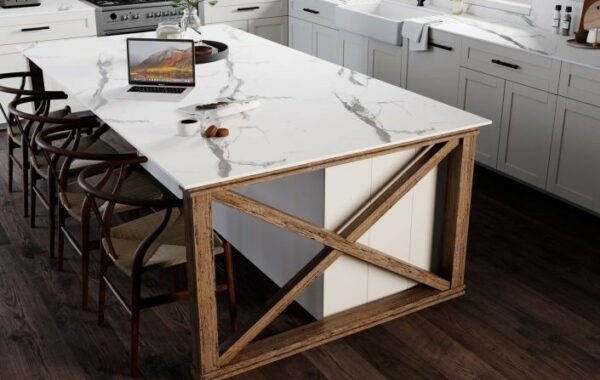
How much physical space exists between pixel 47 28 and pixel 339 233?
135 inches

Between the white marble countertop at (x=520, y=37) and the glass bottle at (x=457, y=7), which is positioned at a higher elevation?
the glass bottle at (x=457, y=7)

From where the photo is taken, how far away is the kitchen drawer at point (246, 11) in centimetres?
628

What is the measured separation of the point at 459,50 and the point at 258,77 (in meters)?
1.52

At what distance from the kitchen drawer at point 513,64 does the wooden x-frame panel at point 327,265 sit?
1.25 m

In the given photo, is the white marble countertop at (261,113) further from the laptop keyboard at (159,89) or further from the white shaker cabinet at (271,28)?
the white shaker cabinet at (271,28)

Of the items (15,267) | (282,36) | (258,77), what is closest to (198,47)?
(258,77)

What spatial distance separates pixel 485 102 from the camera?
4715mm

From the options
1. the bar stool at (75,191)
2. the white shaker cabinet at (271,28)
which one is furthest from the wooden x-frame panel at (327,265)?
the white shaker cabinet at (271,28)

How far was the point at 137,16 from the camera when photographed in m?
5.91

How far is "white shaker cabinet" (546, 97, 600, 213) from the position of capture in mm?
4098

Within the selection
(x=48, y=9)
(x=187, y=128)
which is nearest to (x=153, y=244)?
(x=187, y=128)

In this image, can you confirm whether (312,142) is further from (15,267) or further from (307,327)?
(15,267)

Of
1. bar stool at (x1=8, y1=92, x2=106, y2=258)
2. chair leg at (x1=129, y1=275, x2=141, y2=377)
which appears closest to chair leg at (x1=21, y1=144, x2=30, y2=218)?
bar stool at (x1=8, y1=92, x2=106, y2=258)

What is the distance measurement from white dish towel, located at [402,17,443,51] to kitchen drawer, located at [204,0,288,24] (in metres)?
1.65
